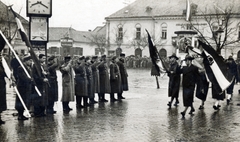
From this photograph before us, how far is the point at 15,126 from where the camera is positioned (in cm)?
927

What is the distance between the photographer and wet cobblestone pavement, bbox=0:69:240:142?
8148 mm

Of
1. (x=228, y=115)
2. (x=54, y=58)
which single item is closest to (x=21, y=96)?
(x=54, y=58)

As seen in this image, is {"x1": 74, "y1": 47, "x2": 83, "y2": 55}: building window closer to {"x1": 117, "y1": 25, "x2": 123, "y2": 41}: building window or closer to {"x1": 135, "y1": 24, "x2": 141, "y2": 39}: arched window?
{"x1": 117, "y1": 25, "x2": 123, "y2": 41}: building window

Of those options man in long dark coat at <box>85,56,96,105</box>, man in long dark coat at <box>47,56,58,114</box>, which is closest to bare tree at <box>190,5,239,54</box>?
man in long dark coat at <box>85,56,96,105</box>

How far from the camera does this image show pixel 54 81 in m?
11.4

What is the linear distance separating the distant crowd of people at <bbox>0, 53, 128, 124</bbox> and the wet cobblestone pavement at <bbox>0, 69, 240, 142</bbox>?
0.45 meters

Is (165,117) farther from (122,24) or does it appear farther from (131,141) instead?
(122,24)

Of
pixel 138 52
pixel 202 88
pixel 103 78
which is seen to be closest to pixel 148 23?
pixel 138 52

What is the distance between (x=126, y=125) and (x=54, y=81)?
118 inches

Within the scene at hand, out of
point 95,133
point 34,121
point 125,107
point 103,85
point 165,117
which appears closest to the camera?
point 95,133

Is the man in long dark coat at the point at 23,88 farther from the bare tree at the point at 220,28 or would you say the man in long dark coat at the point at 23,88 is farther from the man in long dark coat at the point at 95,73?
the bare tree at the point at 220,28

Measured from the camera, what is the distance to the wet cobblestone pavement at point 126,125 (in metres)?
8.15

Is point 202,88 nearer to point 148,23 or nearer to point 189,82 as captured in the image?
point 189,82

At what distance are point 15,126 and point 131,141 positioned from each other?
3191mm
